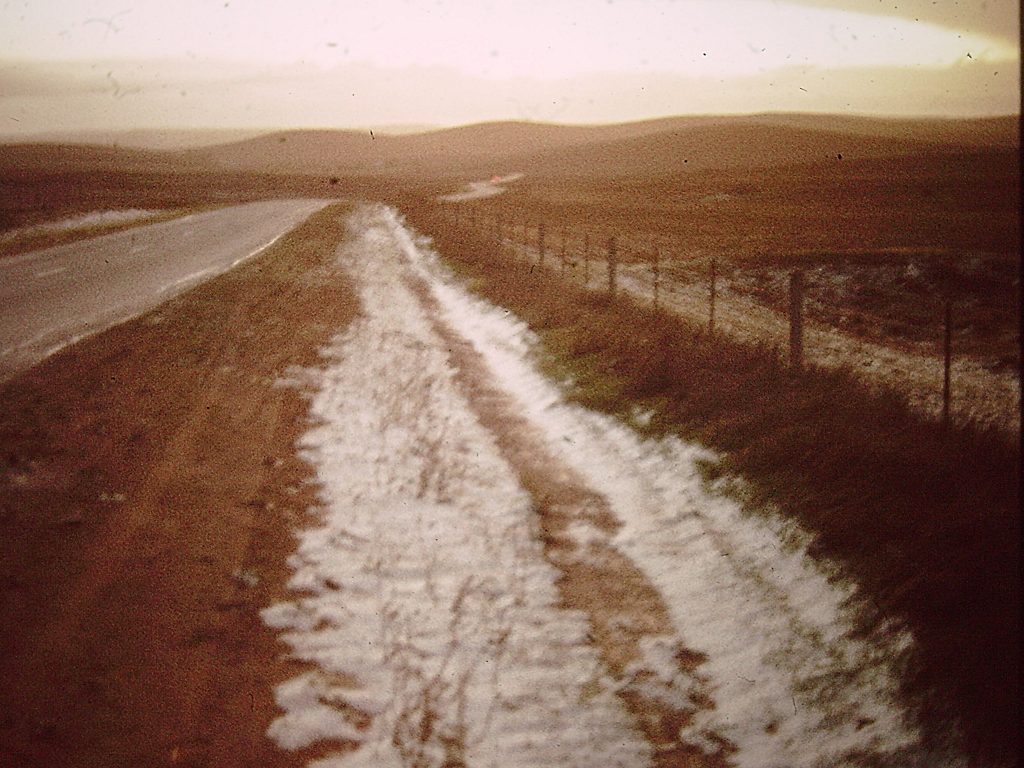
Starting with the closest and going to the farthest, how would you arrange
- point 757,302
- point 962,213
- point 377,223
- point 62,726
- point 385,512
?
point 62,726
point 385,512
point 757,302
point 962,213
point 377,223

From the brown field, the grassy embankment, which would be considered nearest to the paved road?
the brown field

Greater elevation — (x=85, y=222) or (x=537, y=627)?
(x=85, y=222)

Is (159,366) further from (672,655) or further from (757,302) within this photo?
(757,302)

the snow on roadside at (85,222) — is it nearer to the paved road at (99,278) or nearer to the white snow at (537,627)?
the paved road at (99,278)

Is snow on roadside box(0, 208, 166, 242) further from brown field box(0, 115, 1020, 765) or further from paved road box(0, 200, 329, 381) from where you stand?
brown field box(0, 115, 1020, 765)

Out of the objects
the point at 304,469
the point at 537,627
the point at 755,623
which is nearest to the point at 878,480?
the point at 755,623

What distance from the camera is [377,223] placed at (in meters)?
39.3

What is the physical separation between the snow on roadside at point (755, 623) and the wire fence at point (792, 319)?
7.31 feet

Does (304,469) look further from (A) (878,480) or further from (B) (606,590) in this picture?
(A) (878,480)

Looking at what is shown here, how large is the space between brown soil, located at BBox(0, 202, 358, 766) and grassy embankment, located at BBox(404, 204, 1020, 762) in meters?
3.15

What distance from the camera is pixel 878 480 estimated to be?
5738 millimetres

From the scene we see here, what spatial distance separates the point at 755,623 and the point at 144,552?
3.99 metres

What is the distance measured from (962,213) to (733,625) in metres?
31.6

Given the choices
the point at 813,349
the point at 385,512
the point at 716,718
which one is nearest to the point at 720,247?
the point at 813,349
